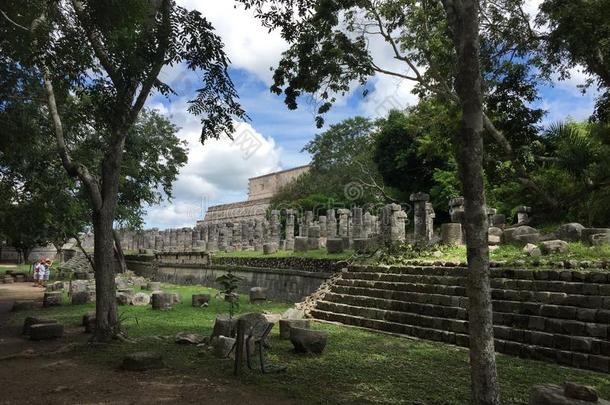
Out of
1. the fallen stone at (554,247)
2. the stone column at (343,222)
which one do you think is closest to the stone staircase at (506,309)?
the fallen stone at (554,247)

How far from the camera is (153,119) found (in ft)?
84.6

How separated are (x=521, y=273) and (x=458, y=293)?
4.21 feet

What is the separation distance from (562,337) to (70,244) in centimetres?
3683

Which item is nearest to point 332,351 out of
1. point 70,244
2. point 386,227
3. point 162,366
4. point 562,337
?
point 162,366

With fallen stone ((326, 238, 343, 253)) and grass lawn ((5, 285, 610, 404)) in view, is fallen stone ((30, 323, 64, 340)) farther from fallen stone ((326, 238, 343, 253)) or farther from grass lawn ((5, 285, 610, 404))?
fallen stone ((326, 238, 343, 253))

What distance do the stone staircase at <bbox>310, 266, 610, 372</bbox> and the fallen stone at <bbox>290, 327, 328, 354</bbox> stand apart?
2.63 m

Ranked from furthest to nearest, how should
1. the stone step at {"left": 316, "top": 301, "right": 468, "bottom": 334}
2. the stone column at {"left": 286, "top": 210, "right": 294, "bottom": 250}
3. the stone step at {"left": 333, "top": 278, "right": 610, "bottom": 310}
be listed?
the stone column at {"left": 286, "top": 210, "right": 294, "bottom": 250} → the stone step at {"left": 316, "top": 301, "right": 468, "bottom": 334} → the stone step at {"left": 333, "top": 278, "right": 610, "bottom": 310}

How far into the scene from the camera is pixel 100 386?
6316 mm

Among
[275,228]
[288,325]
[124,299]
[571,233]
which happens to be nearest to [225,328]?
[288,325]

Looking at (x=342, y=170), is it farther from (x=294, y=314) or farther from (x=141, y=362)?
(x=141, y=362)

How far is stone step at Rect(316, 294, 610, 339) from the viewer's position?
7.84 meters

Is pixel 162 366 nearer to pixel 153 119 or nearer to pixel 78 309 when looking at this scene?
pixel 78 309

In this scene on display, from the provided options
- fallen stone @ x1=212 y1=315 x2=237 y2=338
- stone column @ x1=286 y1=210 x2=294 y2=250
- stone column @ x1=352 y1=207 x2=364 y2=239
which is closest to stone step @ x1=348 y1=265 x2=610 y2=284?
fallen stone @ x1=212 y1=315 x2=237 y2=338

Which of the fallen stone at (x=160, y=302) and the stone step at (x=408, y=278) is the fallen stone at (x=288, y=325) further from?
the fallen stone at (x=160, y=302)
